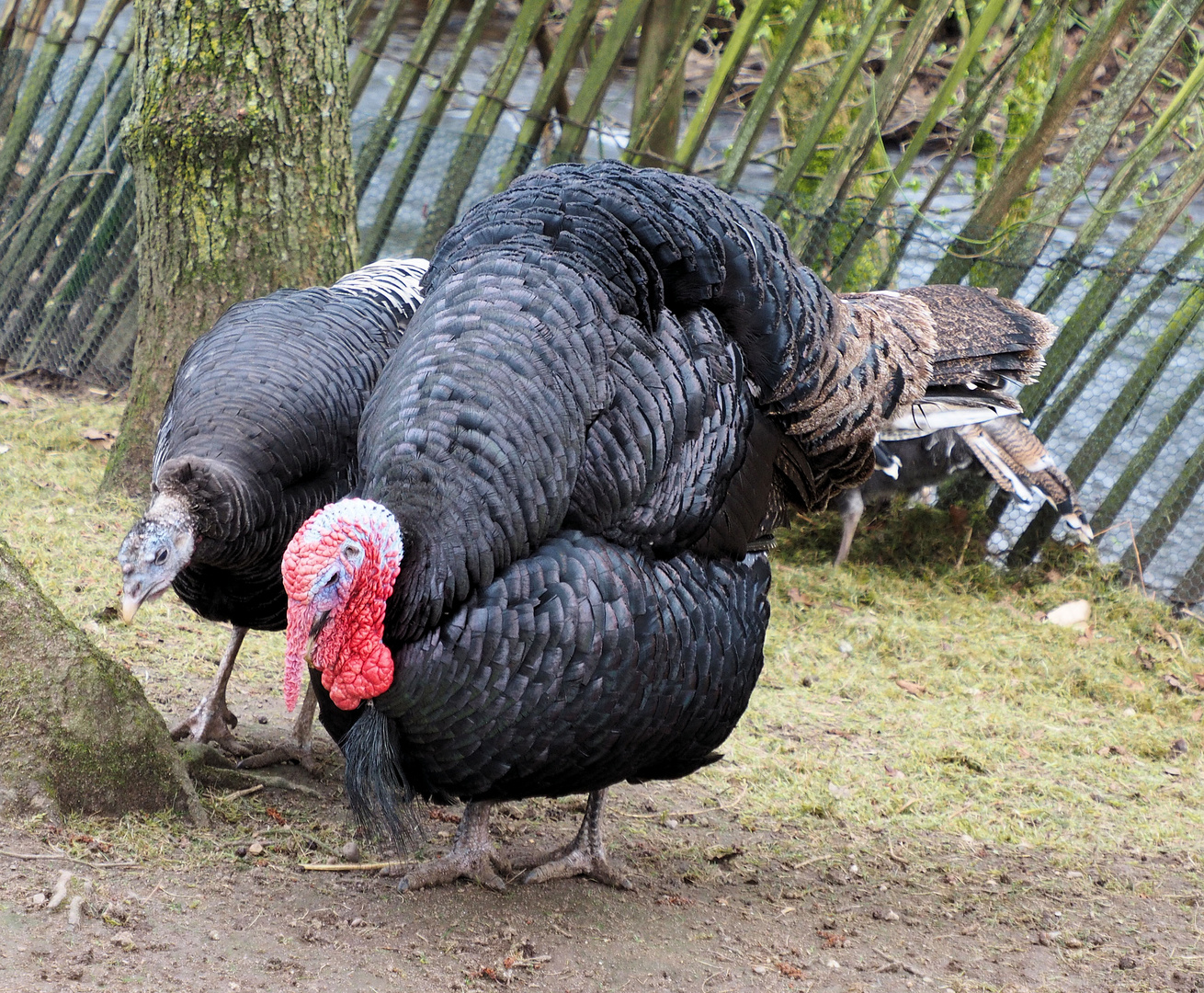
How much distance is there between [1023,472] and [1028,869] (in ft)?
8.83

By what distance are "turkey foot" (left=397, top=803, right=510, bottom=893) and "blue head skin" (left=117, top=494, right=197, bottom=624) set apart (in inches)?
38.3

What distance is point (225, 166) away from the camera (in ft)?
15.9

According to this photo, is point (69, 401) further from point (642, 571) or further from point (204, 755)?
point (642, 571)

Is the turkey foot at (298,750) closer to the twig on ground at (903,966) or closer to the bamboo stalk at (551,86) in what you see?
the twig on ground at (903,966)

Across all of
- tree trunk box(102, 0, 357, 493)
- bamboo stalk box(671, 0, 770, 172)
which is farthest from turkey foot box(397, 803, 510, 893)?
bamboo stalk box(671, 0, 770, 172)

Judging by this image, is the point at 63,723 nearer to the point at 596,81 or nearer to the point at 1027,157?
the point at 596,81

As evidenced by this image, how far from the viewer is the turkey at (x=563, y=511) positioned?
8.25 feet

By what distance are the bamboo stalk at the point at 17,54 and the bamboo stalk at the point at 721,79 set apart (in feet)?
13.7

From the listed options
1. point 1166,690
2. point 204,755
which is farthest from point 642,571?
point 1166,690

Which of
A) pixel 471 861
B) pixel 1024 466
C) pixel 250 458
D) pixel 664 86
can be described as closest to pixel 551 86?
pixel 664 86

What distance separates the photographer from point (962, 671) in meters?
5.16

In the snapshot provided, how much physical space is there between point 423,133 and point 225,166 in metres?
1.81

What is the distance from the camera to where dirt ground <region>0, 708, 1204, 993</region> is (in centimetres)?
246

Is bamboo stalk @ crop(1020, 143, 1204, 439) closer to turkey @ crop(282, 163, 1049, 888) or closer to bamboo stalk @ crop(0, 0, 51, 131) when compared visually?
turkey @ crop(282, 163, 1049, 888)
